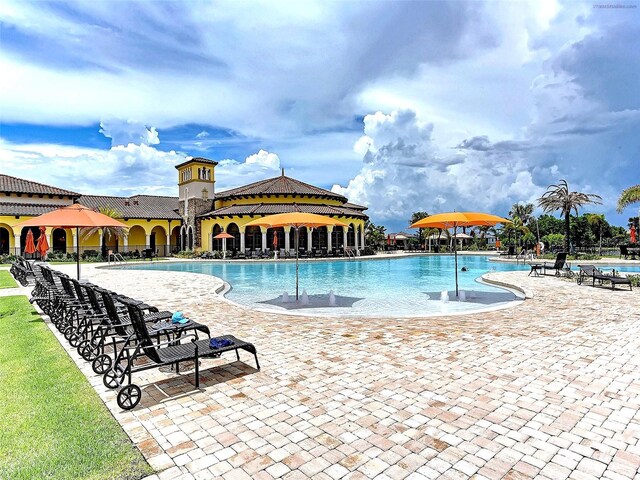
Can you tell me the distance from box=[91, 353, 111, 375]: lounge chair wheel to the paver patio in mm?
136

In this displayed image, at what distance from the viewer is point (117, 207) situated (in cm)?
4716

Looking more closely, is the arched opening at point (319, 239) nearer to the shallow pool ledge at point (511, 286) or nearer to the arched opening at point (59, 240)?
the shallow pool ledge at point (511, 286)

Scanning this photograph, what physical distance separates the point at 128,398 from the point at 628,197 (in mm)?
23136

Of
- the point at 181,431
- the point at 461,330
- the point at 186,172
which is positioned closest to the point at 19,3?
the point at 181,431

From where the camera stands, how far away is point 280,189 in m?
45.1

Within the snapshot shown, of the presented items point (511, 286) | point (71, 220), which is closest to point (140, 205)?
point (71, 220)

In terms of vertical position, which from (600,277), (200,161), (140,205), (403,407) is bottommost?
(403,407)

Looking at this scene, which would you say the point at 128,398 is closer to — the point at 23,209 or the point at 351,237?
the point at 351,237

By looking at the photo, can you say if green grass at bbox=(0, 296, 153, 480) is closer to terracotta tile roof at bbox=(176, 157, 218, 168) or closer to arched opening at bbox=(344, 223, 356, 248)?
arched opening at bbox=(344, 223, 356, 248)

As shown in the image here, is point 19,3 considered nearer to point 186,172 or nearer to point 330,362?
point 330,362

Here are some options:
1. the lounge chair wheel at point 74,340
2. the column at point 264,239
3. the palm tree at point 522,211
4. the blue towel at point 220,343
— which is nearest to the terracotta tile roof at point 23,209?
the column at point 264,239

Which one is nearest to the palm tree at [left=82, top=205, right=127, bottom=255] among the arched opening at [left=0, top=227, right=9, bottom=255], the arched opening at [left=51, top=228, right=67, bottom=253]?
the arched opening at [left=51, top=228, right=67, bottom=253]

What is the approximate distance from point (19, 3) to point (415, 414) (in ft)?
41.2

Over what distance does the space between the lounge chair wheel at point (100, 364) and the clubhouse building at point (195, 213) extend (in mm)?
30705
